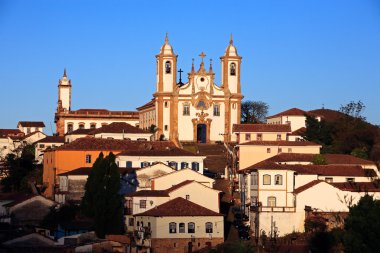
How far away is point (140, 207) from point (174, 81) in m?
37.2

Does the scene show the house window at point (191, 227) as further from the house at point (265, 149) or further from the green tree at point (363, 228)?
the house at point (265, 149)

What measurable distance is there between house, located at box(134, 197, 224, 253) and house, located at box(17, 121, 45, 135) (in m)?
72.3

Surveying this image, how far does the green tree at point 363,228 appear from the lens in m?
60.4

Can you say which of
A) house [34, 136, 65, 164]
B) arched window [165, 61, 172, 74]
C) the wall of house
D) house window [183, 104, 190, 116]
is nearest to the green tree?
the wall of house

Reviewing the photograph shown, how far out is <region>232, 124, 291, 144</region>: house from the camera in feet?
335

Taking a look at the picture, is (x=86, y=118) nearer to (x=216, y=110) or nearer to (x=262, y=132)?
(x=216, y=110)

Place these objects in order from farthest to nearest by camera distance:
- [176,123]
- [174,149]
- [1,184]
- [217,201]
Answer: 1. [176,123]
2. [1,184]
3. [174,149]
4. [217,201]

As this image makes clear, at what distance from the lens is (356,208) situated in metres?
64.0

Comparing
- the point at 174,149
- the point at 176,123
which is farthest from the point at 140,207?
the point at 176,123

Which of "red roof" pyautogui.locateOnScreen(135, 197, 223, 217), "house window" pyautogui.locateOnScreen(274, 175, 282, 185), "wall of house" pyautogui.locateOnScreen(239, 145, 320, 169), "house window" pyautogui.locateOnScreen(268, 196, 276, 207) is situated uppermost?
"wall of house" pyautogui.locateOnScreen(239, 145, 320, 169)

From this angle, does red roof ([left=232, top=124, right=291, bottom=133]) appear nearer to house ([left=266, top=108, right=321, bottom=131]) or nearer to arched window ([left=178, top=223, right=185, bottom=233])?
house ([left=266, top=108, right=321, bottom=131])

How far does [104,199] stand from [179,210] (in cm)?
434

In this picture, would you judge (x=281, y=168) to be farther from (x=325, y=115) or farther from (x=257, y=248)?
(x=325, y=115)

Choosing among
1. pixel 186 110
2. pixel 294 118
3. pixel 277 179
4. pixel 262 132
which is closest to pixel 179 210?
pixel 277 179
